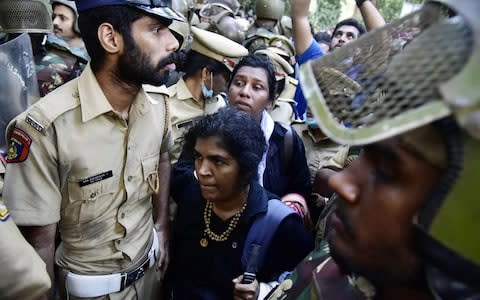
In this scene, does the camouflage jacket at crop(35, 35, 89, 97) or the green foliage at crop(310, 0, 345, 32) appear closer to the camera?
the camouflage jacket at crop(35, 35, 89, 97)

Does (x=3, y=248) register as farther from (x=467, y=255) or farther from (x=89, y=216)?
(x=467, y=255)

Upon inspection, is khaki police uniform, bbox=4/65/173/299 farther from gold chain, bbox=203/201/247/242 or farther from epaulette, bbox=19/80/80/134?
gold chain, bbox=203/201/247/242

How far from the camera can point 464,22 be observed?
2.15 ft

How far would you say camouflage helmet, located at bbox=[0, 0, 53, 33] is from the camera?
319 centimetres

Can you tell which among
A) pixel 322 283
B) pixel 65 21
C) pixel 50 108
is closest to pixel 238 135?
pixel 50 108

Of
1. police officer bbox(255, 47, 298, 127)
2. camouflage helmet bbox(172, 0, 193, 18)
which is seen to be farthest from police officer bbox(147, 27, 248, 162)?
camouflage helmet bbox(172, 0, 193, 18)

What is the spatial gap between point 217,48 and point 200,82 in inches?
14.0

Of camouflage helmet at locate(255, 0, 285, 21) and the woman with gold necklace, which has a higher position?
the woman with gold necklace

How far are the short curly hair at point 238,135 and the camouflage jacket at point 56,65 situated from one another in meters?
1.61

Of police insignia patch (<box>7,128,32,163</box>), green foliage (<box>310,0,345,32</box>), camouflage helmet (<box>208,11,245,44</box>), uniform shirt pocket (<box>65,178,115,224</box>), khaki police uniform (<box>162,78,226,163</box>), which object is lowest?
green foliage (<box>310,0,345,32</box>)

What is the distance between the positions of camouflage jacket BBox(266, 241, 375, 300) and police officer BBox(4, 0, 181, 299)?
1.00 meters

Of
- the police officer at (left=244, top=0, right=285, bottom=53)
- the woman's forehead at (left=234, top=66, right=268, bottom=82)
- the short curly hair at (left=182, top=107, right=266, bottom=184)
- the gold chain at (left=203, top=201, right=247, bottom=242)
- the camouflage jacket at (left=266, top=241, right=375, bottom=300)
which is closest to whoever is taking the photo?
the camouflage jacket at (left=266, top=241, right=375, bottom=300)

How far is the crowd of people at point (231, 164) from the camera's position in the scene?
2.22ft

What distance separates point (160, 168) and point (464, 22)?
1.98 m
